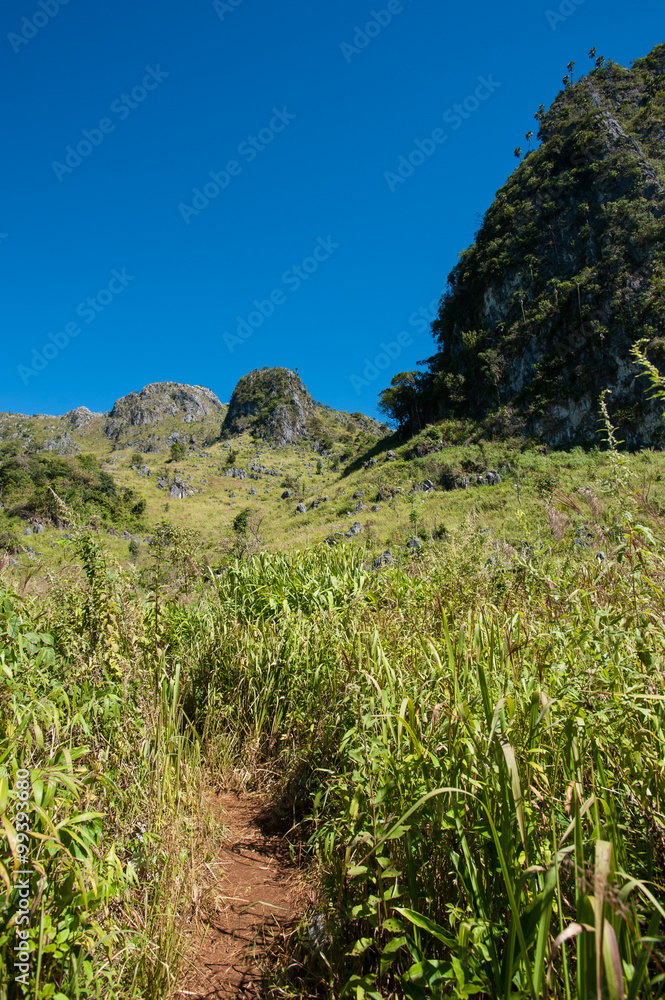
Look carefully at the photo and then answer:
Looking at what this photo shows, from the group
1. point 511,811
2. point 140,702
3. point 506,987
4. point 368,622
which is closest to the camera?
point 506,987

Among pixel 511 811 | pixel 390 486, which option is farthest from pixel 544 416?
pixel 511 811

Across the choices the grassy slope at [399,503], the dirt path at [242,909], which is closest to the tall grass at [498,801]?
the dirt path at [242,909]

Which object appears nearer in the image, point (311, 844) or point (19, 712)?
point (19, 712)

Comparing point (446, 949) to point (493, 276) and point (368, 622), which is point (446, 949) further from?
point (493, 276)

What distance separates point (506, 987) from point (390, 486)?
29249 millimetres

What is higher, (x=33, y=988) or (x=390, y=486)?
(x=390, y=486)

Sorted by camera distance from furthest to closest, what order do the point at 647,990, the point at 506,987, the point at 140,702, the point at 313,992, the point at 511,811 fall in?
the point at 140,702 < the point at 313,992 < the point at 511,811 < the point at 506,987 < the point at 647,990

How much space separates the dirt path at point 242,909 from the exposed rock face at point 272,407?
85604mm

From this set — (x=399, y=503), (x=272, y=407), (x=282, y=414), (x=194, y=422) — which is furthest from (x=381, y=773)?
(x=194, y=422)

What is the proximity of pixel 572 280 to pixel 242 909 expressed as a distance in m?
37.9

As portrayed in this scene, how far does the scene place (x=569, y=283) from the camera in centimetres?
3166

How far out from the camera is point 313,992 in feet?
5.65

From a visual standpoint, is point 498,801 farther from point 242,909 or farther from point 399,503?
point 399,503

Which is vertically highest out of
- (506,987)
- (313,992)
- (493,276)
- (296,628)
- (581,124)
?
(581,124)
